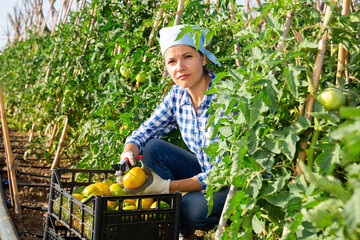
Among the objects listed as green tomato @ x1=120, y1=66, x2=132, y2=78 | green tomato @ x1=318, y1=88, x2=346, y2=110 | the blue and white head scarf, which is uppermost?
the blue and white head scarf

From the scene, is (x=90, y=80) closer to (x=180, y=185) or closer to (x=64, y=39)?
(x=64, y=39)

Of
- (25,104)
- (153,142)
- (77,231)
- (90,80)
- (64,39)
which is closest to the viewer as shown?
(77,231)

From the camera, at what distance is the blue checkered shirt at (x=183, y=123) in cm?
184

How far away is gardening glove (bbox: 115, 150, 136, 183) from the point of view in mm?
1725

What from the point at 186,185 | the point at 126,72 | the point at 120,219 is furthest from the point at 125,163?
the point at 126,72

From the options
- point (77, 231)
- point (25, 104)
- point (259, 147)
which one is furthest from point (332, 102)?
point (25, 104)

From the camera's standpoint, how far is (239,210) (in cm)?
127

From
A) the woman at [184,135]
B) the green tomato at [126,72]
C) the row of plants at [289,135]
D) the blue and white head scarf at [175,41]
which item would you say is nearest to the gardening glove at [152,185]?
the woman at [184,135]

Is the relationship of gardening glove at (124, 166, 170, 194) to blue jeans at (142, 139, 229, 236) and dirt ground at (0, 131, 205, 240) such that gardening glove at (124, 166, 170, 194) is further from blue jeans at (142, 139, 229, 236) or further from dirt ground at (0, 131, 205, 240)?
dirt ground at (0, 131, 205, 240)

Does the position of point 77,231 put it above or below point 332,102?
below

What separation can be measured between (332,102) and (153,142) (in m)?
1.13

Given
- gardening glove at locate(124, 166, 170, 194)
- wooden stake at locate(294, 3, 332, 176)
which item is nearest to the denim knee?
gardening glove at locate(124, 166, 170, 194)

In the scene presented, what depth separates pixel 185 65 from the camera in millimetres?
1784

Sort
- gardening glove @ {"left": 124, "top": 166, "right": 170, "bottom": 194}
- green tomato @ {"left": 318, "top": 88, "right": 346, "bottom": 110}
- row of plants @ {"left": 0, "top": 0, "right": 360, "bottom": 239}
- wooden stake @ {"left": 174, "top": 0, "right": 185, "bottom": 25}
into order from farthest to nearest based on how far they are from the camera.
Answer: wooden stake @ {"left": 174, "top": 0, "right": 185, "bottom": 25} < gardening glove @ {"left": 124, "top": 166, "right": 170, "bottom": 194} < green tomato @ {"left": 318, "top": 88, "right": 346, "bottom": 110} < row of plants @ {"left": 0, "top": 0, "right": 360, "bottom": 239}
